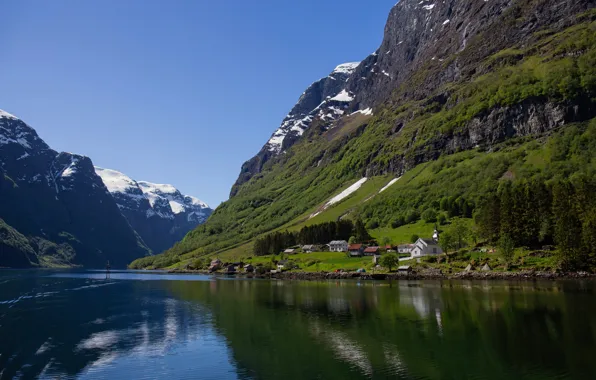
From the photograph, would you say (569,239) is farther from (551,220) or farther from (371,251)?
(371,251)

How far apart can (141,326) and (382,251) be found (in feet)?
381

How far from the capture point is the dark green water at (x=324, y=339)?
1272 inches

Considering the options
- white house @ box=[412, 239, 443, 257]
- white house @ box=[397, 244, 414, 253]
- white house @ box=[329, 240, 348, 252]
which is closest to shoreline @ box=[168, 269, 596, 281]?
white house @ box=[412, 239, 443, 257]

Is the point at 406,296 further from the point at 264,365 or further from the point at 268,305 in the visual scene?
the point at 264,365

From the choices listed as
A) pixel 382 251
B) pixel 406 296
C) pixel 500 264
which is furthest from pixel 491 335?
pixel 382 251

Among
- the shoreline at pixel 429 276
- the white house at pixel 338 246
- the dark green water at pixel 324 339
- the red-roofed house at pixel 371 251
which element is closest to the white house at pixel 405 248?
the red-roofed house at pixel 371 251

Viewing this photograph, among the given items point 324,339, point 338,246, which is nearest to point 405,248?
point 338,246

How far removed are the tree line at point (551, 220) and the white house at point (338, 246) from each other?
66.0m

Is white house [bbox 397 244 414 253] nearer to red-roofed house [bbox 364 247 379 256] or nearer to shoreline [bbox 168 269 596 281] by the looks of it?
red-roofed house [bbox 364 247 379 256]

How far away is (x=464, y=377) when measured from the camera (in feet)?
96.2

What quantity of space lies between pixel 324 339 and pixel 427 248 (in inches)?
3982

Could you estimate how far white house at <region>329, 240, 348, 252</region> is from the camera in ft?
589

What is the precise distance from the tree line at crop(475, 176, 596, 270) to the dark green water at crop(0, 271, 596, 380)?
1671 cm

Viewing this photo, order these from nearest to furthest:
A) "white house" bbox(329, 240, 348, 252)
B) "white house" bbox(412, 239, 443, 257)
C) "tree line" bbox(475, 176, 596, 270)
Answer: "tree line" bbox(475, 176, 596, 270)
"white house" bbox(412, 239, 443, 257)
"white house" bbox(329, 240, 348, 252)
